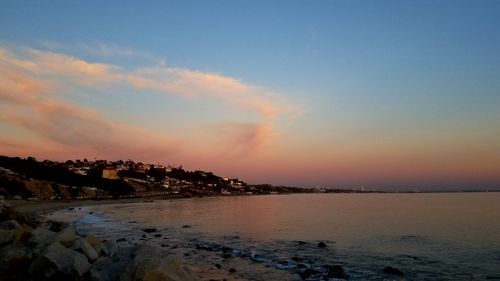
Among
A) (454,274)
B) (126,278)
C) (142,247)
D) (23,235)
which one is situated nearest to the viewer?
(126,278)

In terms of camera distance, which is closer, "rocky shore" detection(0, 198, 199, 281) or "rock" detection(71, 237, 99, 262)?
"rocky shore" detection(0, 198, 199, 281)

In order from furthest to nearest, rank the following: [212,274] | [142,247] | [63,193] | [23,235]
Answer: [63,193] < [212,274] < [23,235] < [142,247]

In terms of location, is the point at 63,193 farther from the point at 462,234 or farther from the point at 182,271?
the point at 182,271

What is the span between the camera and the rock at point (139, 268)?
989 centimetres

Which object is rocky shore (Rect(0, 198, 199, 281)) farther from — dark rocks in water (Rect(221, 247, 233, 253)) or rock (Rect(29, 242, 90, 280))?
dark rocks in water (Rect(221, 247, 233, 253))

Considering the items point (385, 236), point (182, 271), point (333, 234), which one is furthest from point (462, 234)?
point (182, 271)

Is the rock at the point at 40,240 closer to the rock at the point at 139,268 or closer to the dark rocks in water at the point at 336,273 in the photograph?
the rock at the point at 139,268

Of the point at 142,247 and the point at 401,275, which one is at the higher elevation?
the point at 142,247

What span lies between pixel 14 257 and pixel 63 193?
10637 centimetres

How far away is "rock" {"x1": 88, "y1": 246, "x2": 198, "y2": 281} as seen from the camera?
9.89m

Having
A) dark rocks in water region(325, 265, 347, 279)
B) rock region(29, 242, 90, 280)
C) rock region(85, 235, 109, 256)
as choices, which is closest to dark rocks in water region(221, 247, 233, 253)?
dark rocks in water region(325, 265, 347, 279)

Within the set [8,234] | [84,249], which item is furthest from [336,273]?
[8,234]

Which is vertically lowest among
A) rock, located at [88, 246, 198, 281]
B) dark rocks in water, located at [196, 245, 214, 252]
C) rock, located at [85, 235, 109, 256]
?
dark rocks in water, located at [196, 245, 214, 252]

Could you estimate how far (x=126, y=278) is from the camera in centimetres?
1005
